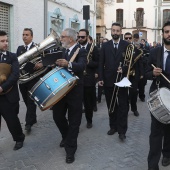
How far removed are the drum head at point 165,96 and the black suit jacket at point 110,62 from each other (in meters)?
1.78

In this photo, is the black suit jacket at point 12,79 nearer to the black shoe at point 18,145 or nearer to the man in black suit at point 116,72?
the black shoe at point 18,145

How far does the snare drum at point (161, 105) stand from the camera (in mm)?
3654

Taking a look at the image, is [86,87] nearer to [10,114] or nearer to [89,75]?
[89,75]

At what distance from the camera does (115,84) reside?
538 cm

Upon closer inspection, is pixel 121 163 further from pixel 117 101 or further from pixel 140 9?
pixel 140 9

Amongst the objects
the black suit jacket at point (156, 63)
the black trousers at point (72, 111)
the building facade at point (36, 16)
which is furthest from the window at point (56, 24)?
the black suit jacket at point (156, 63)

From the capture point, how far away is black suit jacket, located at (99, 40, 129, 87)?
5.62 m

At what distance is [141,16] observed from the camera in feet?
149

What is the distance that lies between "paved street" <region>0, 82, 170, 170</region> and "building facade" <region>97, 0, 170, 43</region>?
38.2 m

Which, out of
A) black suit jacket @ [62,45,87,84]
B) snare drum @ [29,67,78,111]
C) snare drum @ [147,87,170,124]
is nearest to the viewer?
snare drum @ [147,87,170,124]

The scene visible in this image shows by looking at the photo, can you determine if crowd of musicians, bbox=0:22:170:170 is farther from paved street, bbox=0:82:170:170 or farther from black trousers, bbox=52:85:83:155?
paved street, bbox=0:82:170:170

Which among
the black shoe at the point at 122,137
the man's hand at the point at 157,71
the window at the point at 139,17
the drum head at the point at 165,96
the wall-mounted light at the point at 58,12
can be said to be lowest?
the black shoe at the point at 122,137

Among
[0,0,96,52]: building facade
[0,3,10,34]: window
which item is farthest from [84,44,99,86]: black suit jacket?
[0,3,10,34]: window

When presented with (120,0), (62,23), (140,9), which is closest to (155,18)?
(140,9)
